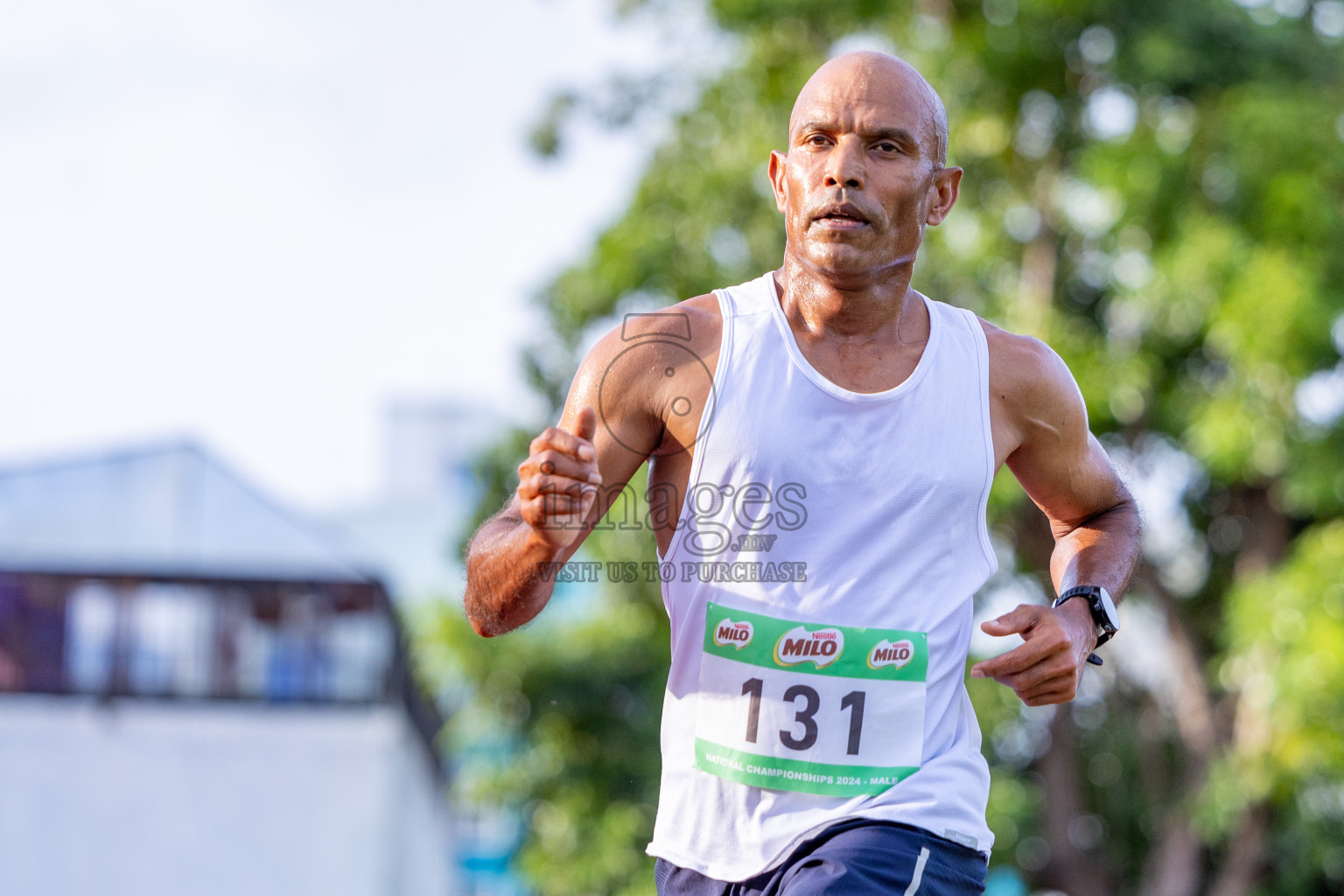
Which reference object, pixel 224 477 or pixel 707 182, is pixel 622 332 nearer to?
pixel 707 182

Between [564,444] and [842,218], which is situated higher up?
[842,218]

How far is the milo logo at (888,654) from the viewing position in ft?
8.25

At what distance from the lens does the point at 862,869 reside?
236 cm

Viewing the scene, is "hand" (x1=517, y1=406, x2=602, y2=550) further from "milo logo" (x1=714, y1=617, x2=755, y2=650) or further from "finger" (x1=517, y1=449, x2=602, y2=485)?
"milo logo" (x1=714, y1=617, x2=755, y2=650)

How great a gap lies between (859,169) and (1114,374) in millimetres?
8504

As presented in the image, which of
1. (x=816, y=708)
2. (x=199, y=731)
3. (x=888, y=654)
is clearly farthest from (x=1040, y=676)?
(x=199, y=731)

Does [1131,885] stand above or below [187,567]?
below

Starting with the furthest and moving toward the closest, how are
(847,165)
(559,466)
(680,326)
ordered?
(680,326), (847,165), (559,466)

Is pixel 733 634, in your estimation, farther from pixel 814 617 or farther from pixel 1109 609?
pixel 1109 609

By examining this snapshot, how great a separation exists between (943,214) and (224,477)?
2186 centimetres

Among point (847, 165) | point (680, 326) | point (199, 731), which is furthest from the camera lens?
point (199, 731)

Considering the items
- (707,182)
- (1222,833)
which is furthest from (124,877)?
(1222,833)

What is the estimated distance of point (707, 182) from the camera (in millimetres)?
11156

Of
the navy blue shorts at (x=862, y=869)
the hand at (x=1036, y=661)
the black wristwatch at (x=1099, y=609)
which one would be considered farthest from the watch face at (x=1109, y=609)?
the navy blue shorts at (x=862, y=869)
